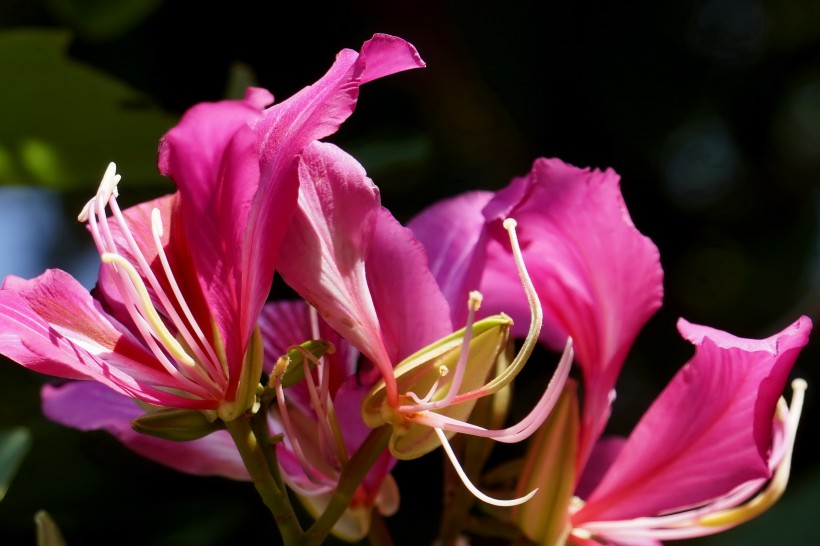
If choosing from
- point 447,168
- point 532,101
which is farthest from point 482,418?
point 532,101

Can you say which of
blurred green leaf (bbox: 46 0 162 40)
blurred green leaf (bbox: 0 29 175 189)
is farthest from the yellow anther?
blurred green leaf (bbox: 46 0 162 40)

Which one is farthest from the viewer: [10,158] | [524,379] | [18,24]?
[524,379]

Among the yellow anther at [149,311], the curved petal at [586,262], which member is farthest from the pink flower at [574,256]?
the yellow anther at [149,311]

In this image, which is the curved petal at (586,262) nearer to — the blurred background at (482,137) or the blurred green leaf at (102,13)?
the blurred background at (482,137)

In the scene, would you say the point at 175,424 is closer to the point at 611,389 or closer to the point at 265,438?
the point at 265,438

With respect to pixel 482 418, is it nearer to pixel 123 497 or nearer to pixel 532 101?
pixel 123 497

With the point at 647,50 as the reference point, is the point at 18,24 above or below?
above
